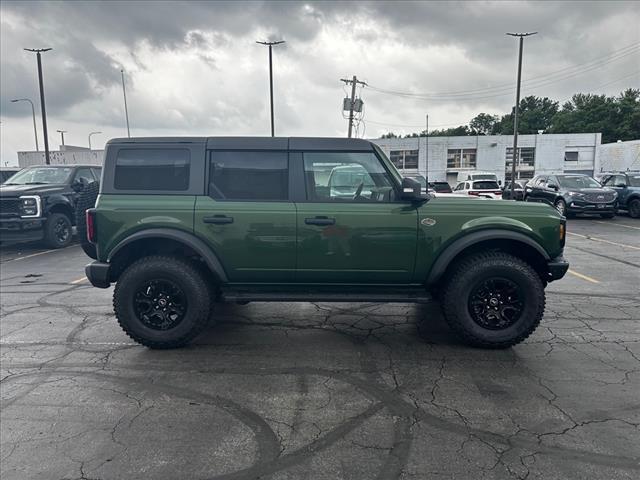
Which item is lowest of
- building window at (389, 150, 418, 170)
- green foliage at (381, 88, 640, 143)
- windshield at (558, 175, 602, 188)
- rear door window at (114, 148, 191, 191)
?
windshield at (558, 175, 602, 188)

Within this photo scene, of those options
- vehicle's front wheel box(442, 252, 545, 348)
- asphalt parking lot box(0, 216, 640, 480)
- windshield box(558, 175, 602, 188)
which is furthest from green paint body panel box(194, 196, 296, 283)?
windshield box(558, 175, 602, 188)

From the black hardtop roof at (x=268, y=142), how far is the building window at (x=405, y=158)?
41.1m

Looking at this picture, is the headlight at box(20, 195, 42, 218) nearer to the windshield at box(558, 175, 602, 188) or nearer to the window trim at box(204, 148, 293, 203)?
the window trim at box(204, 148, 293, 203)

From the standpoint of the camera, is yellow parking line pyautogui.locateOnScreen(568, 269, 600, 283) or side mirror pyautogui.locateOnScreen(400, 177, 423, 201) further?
yellow parking line pyautogui.locateOnScreen(568, 269, 600, 283)

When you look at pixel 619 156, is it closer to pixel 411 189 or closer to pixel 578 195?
pixel 578 195

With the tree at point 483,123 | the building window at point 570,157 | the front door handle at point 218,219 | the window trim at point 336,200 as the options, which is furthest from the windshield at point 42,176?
the tree at point 483,123

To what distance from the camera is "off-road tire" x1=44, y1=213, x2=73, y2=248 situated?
1003 cm

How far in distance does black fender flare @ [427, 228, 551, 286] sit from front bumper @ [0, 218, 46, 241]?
9283mm

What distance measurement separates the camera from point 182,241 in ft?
13.2

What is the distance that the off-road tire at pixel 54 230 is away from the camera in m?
10.0

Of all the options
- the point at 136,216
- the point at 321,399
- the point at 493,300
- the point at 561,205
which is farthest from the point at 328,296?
the point at 561,205

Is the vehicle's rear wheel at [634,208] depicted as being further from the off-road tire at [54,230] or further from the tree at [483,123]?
the tree at [483,123]

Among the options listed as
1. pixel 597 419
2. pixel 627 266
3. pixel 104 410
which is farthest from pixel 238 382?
pixel 627 266

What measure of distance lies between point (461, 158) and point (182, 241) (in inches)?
1724
